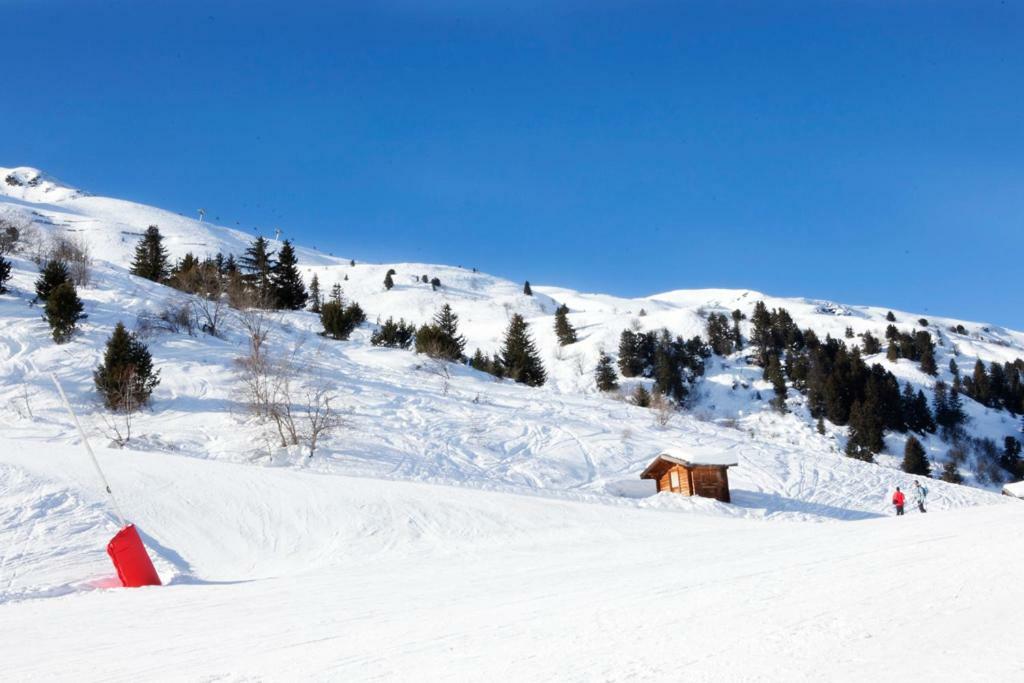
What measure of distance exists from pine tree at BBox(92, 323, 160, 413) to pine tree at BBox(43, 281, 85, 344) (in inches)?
192

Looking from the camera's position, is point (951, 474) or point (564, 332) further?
point (564, 332)

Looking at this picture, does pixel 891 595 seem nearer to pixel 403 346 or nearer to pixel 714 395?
pixel 403 346

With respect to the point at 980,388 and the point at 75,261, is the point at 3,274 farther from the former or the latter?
the point at 980,388

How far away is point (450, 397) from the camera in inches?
1389

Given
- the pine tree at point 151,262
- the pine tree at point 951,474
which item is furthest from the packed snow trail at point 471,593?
the pine tree at point 151,262

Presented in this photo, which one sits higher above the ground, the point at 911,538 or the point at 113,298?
the point at 113,298

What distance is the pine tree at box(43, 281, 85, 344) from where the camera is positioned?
31.9 metres

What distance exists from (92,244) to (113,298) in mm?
73357

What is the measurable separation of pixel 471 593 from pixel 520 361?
44.3m

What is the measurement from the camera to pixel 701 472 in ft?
89.1

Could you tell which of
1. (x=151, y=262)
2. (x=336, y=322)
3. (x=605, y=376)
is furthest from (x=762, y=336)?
(x=151, y=262)

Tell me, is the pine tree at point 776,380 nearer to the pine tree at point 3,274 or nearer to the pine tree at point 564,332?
the pine tree at point 564,332

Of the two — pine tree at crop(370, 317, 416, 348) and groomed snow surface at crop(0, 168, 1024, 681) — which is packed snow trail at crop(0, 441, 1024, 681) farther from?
pine tree at crop(370, 317, 416, 348)

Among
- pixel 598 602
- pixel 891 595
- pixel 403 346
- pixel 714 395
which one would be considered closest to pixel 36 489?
pixel 598 602
